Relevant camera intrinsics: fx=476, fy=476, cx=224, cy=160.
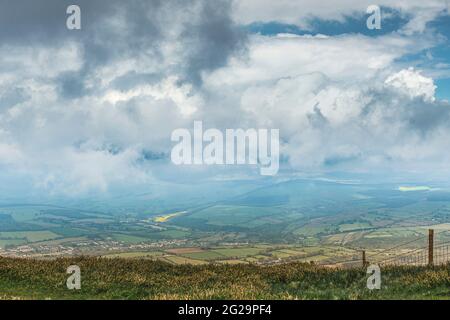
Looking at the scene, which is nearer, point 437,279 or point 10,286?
point 437,279
